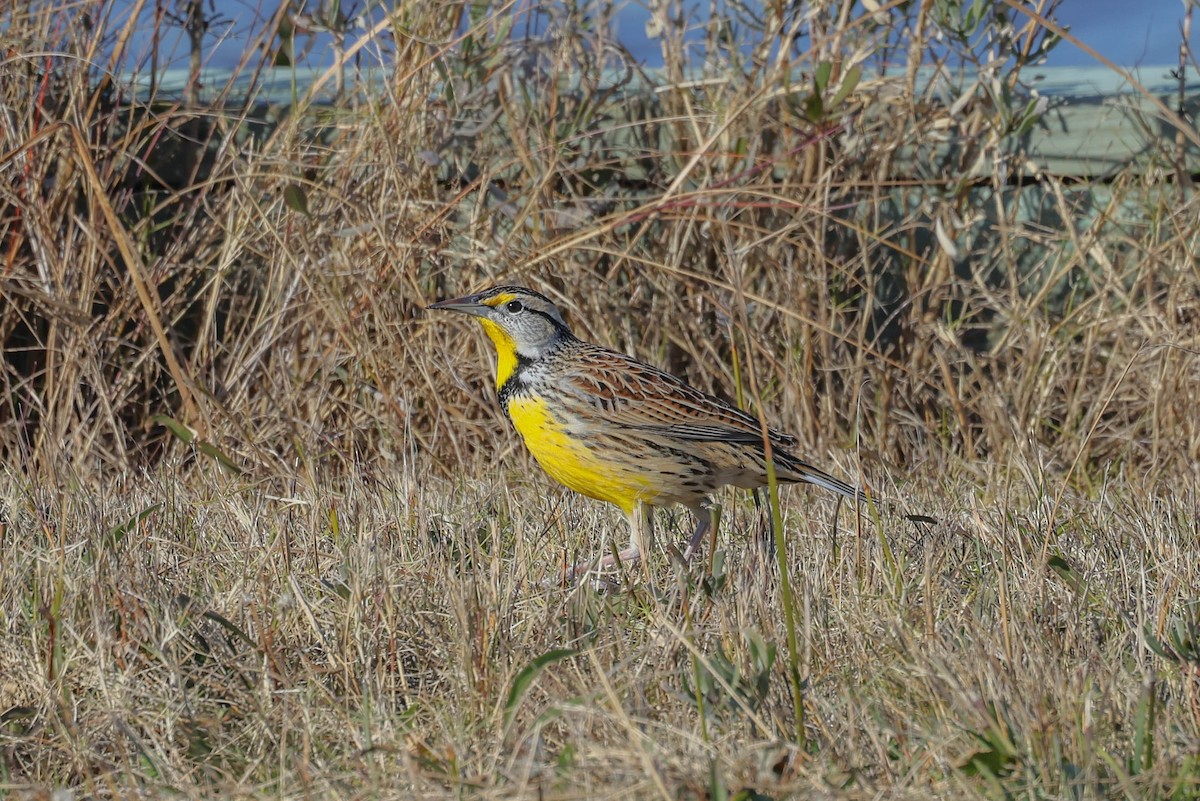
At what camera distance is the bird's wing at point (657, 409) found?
13.9 feet

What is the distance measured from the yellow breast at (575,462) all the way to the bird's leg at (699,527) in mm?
181

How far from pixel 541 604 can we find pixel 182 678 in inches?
32.2

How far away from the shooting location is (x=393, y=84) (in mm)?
5906

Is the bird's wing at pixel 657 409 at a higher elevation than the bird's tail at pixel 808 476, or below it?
higher

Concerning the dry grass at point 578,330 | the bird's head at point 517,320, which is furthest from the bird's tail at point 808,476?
the bird's head at point 517,320

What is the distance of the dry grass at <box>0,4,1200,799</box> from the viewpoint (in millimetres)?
3242

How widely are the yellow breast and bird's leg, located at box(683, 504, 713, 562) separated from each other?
0.18 metres

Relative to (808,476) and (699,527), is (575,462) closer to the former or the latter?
(699,527)

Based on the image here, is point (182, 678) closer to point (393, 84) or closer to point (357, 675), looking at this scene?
point (357, 675)

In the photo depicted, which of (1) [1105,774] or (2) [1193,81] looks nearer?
(1) [1105,774]

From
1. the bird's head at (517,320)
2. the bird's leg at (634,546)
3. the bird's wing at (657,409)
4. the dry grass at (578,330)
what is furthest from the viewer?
the bird's head at (517,320)

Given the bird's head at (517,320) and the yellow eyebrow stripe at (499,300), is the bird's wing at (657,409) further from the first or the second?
the yellow eyebrow stripe at (499,300)

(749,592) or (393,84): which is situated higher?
(393,84)

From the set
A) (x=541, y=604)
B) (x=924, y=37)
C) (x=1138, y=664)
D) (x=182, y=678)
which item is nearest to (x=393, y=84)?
(x=924, y=37)
